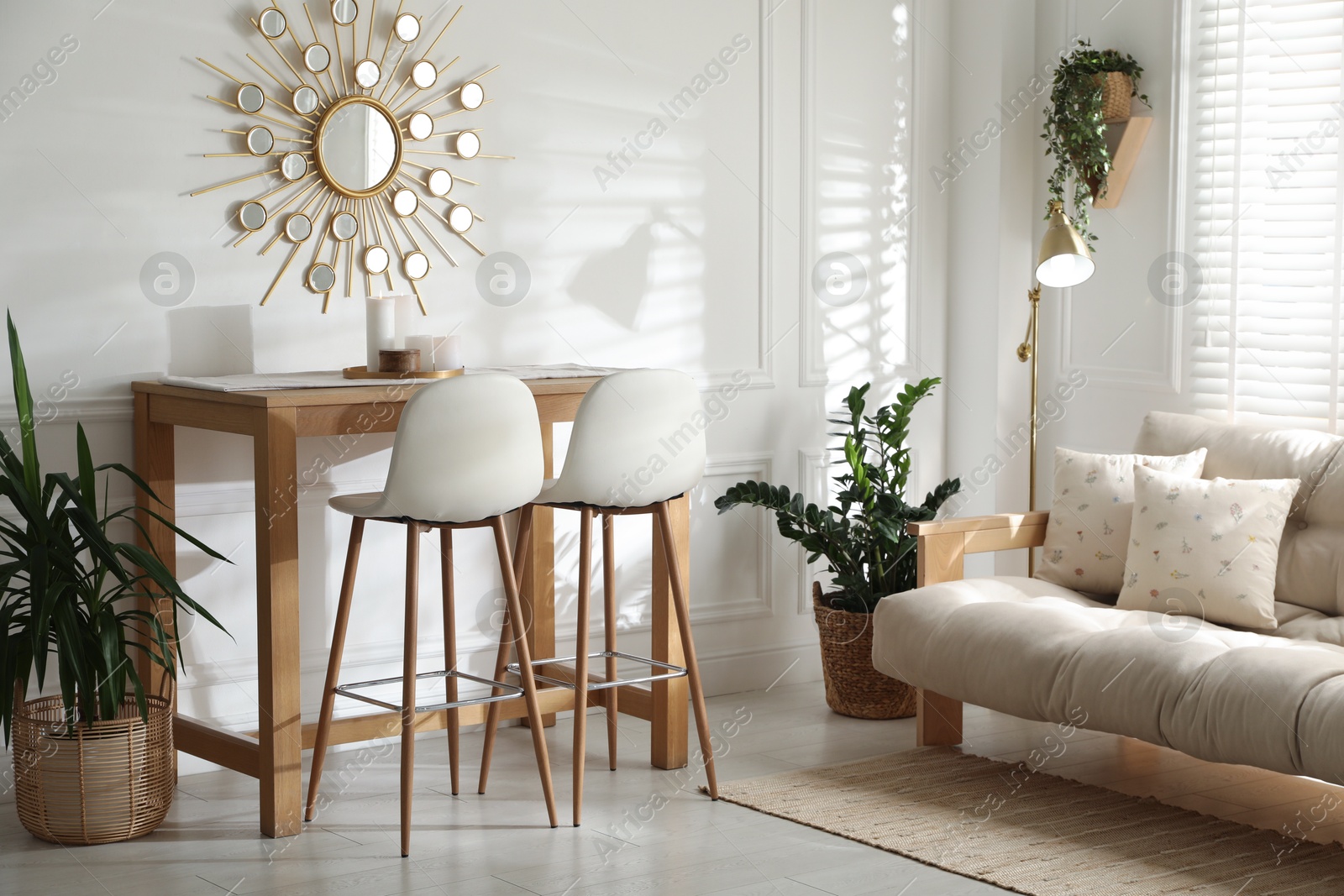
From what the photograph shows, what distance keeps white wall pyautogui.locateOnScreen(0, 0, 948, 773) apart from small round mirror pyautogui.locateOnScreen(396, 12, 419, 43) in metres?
0.07

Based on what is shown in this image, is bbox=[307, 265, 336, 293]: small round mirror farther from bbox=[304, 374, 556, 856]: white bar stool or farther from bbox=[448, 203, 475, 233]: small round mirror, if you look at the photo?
bbox=[304, 374, 556, 856]: white bar stool

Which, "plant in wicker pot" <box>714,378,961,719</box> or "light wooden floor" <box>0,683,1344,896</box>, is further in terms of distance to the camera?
"plant in wicker pot" <box>714,378,961,719</box>

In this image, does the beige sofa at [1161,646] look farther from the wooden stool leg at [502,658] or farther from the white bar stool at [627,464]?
the wooden stool leg at [502,658]

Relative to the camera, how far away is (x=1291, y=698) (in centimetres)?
285

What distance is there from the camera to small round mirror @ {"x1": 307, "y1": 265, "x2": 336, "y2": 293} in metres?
3.71

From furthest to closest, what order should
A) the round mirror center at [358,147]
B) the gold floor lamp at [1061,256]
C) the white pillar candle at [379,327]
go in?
the gold floor lamp at [1061,256] → the round mirror center at [358,147] → the white pillar candle at [379,327]

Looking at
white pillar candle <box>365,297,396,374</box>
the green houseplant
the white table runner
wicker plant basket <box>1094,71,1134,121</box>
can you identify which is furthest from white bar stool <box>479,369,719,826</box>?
wicker plant basket <box>1094,71,1134,121</box>

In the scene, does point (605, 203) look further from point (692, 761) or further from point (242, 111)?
point (692, 761)

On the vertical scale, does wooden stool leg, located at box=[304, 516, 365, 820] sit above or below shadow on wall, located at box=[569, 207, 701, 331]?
below

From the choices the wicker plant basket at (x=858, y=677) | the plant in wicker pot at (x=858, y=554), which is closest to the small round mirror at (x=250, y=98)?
the plant in wicker pot at (x=858, y=554)

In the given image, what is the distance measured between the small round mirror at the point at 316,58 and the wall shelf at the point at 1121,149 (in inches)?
93.0

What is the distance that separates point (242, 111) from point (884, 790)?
229cm

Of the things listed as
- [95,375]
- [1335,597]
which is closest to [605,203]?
[95,375]

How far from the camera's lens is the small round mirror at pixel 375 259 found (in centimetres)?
379
